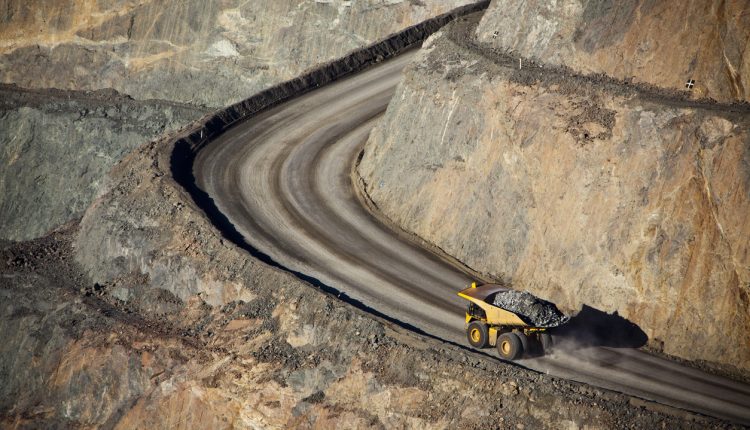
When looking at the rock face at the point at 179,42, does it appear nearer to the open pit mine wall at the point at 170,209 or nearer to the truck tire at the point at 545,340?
the open pit mine wall at the point at 170,209

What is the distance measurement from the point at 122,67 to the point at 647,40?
127 ft

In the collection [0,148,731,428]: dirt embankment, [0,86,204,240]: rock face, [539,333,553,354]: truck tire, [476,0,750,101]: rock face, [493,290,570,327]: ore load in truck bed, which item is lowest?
[0,148,731,428]: dirt embankment

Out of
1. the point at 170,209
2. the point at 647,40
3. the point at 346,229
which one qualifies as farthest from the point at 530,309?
the point at 170,209

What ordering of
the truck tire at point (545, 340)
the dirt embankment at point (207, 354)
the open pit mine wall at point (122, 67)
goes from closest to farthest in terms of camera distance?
the dirt embankment at point (207, 354)
the truck tire at point (545, 340)
the open pit mine wall at point (122, 67)

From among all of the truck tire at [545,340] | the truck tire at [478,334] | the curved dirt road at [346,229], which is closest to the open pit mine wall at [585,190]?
the curved dirt road at [346,229]

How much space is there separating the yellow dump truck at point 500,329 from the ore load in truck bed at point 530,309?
107mm

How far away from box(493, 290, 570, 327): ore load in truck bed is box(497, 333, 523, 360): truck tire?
0.60m

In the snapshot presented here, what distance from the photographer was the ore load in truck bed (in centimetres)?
2155

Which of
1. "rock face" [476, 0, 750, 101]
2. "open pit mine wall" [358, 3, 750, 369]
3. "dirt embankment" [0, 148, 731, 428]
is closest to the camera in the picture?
"dirt embankment" [0, 148, 731, 428]

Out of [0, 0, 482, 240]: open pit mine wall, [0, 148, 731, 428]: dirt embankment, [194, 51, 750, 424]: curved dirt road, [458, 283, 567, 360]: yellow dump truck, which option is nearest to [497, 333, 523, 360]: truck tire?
[458, 283, 567, 360]: yellow dump truck

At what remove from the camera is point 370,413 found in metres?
21.6

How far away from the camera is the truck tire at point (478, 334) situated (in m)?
22.3

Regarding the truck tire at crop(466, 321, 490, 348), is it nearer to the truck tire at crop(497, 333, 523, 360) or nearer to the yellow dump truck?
the yellow dump truck

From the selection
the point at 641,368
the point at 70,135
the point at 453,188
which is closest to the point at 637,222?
the point at 641,368
